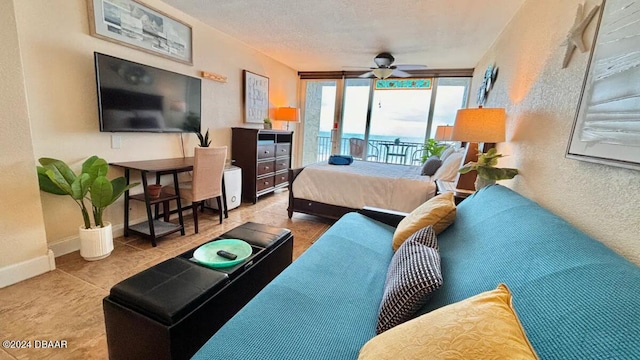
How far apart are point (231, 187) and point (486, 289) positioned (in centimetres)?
327

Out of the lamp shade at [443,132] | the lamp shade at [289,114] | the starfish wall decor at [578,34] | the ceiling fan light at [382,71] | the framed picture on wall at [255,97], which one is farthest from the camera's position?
the lamp shade at [289,114]

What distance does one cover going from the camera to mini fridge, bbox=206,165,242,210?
3501mm

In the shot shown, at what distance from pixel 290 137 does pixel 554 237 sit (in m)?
4.29

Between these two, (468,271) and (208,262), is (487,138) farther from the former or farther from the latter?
(208,262)

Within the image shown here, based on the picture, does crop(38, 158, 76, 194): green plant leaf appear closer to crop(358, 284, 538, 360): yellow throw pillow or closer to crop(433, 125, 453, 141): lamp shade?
crop(358, 284, 538, 360): yellow throw pillow

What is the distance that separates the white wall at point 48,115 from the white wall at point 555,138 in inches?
127

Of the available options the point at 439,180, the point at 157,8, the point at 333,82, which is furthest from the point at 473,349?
the point at 333,82

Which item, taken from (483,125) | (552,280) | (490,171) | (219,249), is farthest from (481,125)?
(219,249)

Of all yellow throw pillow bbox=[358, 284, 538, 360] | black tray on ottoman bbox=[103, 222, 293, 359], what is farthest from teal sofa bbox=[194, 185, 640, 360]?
black tray on ottoman bbox=[103, 222, 293, 359]

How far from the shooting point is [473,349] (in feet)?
1.70

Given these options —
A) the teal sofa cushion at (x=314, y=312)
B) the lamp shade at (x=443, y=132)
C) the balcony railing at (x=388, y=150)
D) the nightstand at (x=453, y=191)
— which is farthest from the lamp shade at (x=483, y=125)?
the balcony railing at (x=388, y=150)

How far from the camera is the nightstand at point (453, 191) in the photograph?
216 centimetres

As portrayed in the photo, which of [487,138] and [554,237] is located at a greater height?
[487,138]

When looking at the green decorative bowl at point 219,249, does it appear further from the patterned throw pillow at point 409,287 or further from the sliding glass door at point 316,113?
the sliding glass door at point 316,113
